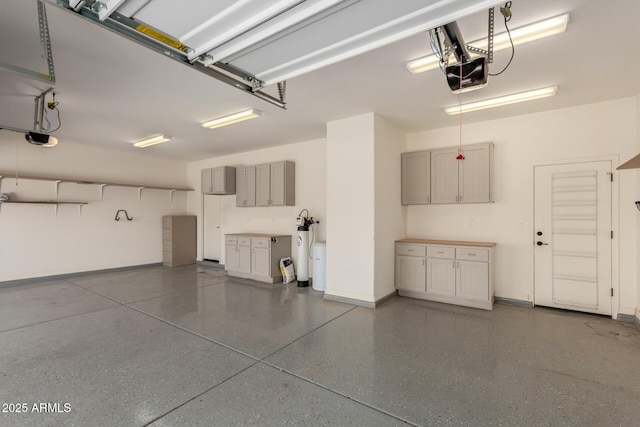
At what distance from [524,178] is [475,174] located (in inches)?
25.5

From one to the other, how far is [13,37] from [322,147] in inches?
163

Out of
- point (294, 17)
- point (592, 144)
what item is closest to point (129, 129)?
point (294, 17)

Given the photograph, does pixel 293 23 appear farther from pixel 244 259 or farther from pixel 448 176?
pixel 244 259

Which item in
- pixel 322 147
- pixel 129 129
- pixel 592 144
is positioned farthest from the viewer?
pixel 322 147

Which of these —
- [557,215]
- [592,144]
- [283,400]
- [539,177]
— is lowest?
[283,400]

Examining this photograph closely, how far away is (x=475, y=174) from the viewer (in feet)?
14.4

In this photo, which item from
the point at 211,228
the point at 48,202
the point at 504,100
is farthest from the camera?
the point at 211,228

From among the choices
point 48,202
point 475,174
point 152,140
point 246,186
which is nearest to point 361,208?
point 475,174

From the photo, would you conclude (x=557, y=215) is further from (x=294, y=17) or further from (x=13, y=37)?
(x=13, y=37)

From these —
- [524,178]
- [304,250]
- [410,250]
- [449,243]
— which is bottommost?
[304,250]

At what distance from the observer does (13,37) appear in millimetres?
2377

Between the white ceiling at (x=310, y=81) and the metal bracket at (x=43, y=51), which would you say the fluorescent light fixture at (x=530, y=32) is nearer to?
the white ceiling at (x=310, y=81)

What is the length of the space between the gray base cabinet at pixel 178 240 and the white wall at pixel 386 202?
5.40 meters

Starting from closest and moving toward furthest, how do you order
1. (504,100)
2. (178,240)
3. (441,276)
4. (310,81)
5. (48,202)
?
(310,81) → (504,100) → (441,276) → (48,202) → (178,240)
